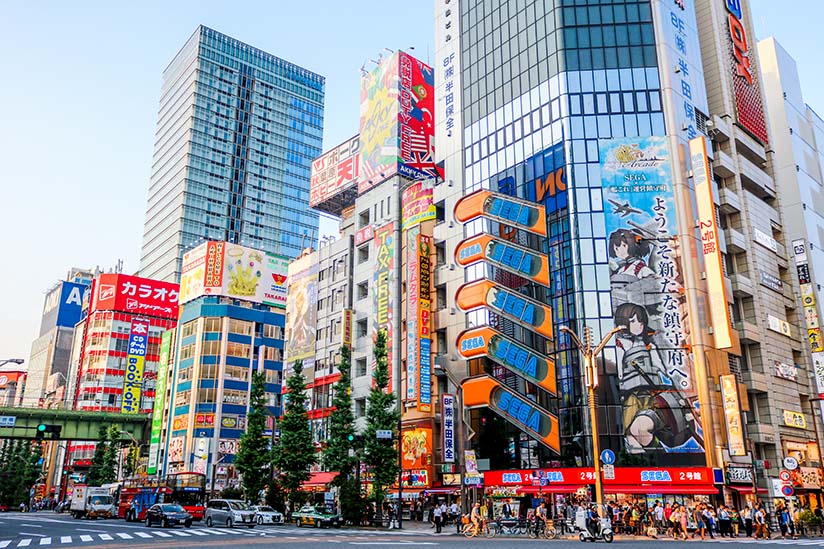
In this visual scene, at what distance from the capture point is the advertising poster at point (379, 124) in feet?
238

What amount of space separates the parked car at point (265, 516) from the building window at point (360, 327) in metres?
26.5

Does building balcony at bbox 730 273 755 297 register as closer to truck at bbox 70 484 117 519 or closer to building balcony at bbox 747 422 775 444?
building balcony at bbox 747 422 775 444

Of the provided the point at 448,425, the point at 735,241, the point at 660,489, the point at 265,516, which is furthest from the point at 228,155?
the point at 660,489

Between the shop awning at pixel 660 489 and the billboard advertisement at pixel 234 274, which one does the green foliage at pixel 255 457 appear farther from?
the billboard advertisement at pixel 234 274

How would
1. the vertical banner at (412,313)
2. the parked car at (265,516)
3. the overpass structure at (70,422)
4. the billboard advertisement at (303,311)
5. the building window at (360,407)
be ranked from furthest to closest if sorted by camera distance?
the billboard advertisement at (303,311), the overpass structure at (70,422), the building window at (360,407), the vertical banner at (412,313), the parked car at (265,516)

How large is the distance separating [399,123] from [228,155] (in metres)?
115

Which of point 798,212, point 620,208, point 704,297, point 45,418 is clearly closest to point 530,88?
point 620,208

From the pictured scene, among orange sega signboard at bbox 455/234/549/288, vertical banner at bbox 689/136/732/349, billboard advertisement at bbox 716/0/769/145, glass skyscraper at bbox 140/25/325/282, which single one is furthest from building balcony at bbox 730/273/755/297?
glass skyscraper at bbox 140/25/325/282

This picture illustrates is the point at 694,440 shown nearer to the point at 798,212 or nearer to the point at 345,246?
the point at 798,212

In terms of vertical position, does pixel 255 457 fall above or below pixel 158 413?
below

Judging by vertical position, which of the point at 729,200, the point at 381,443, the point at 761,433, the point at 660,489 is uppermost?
the point at 729,200

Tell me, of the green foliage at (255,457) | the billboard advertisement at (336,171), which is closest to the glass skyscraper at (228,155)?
the billboard advertisement at (336,171)

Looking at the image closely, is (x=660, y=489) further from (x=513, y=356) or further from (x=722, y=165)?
(x=722, y=165)

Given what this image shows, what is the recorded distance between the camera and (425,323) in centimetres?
6019
